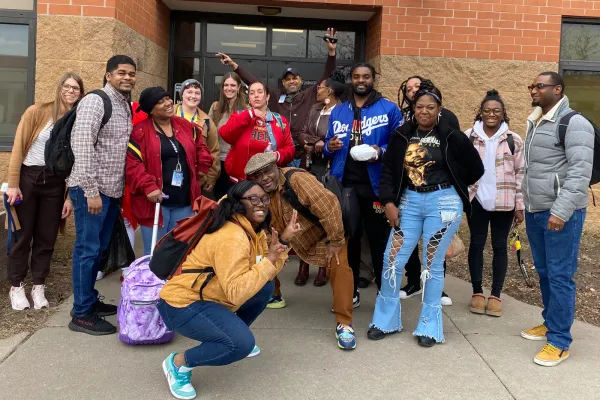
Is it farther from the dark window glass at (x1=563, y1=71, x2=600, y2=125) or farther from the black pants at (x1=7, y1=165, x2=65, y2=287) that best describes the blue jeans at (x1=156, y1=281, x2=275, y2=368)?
the dark window glass at (x1=563, y1=71, x2=600, y2=125)

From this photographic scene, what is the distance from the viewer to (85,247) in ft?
13.1

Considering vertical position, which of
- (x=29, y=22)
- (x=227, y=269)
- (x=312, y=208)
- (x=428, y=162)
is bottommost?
(x=227, y=269)

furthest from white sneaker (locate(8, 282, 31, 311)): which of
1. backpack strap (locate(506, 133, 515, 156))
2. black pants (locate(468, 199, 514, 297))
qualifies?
backpack strap (locate(506, 133, 515, 156))

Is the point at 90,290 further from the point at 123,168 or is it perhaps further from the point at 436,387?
the point at 436,387

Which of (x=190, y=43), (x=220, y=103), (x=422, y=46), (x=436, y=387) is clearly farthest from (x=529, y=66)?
(x=436, y=387)

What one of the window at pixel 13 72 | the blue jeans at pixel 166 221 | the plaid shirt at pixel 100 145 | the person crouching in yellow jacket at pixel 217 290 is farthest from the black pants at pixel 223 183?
the window at pixel 13 72

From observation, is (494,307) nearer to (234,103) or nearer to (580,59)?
(234,103)

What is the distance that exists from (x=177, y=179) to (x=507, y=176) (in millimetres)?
2719

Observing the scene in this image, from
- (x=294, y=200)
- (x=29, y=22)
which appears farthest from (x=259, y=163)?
(x=29, y=22)

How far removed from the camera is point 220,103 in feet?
18.4

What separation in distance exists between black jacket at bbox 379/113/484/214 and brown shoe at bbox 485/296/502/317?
3.32 ft

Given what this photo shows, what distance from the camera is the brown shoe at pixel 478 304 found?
15.5ft

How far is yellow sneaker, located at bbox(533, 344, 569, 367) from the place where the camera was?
12.1 ft

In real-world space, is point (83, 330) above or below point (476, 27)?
below
